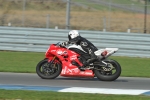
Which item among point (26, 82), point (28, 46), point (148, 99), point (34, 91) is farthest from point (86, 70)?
point (28, 46)

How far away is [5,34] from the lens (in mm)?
20234

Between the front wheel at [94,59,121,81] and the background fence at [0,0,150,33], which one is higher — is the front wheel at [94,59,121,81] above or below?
below

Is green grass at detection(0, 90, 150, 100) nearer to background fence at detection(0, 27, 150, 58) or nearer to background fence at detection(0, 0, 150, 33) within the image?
background fence at detection(0, 27, 150, 58)

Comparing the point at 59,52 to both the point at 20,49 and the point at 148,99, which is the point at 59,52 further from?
the point at 20,49

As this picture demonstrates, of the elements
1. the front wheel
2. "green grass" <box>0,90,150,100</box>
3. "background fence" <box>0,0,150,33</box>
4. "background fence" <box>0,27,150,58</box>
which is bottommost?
"green grass" <box>0,90,150,100</box>

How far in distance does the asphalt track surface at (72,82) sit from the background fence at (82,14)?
27.6ft

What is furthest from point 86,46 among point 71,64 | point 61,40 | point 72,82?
point 61,40

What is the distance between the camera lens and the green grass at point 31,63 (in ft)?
47.7

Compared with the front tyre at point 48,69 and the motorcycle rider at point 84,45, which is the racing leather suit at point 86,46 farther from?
the front tyre at point 48,69

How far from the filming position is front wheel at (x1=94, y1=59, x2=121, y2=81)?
478 inches

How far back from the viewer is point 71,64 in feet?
41.3

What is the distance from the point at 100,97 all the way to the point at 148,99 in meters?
0.93

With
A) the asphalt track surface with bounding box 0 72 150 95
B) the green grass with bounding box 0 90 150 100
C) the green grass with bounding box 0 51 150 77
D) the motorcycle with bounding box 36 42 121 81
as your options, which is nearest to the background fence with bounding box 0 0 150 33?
the green grass with bounding box 0 51 150 77

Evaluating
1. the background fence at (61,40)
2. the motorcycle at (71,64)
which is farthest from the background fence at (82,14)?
the motorcycle at (71,64)
